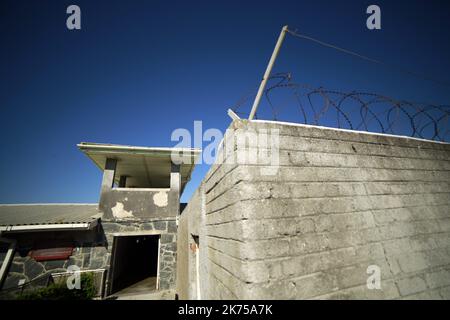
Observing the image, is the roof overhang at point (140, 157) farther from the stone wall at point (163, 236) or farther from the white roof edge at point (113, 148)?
the stone wall at point (163, 236)

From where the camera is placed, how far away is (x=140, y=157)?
8586mm

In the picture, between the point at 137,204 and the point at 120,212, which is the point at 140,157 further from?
the point at 120,212

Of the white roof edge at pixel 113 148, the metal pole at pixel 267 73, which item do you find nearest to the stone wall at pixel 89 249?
the white roof edge at pixel 113 148

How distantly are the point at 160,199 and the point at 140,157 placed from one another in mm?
2136

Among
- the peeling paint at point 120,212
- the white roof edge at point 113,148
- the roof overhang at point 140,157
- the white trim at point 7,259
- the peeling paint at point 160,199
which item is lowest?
the white trim at point 7,259

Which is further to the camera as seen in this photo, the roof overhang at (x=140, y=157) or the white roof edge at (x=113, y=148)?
the roof overhang at (x=140, y=157)

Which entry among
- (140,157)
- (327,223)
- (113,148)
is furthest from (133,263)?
(327,223)

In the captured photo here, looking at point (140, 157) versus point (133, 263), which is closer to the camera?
point (140, 157)

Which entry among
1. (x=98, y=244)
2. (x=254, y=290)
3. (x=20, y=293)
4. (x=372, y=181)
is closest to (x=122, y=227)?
(x=98, y=244)

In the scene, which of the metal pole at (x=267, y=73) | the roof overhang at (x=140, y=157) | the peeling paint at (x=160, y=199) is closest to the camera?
the metal pole at (x=267, y=73)

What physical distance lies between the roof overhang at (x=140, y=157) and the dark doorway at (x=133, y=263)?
3.42 m

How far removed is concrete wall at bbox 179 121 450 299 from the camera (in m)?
1.48

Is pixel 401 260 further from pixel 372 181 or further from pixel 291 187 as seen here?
pixel 291 187

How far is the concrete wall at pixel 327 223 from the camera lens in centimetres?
148
